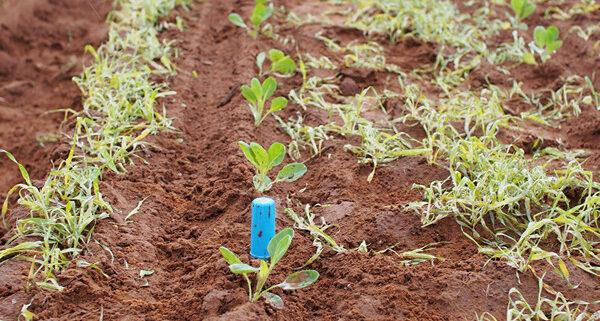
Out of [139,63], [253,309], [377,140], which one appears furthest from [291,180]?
[139,63]

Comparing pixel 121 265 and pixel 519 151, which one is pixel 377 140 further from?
pixel 121 265

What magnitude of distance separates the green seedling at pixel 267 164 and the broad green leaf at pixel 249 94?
59 cm

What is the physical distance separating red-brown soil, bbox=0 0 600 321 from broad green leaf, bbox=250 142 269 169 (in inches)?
4.6

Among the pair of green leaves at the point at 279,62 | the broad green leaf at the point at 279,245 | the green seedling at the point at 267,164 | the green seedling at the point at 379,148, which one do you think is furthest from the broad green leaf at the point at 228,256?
the pair of green leaves at the point at 279,62

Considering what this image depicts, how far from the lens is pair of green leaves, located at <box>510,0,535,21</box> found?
17.4ft

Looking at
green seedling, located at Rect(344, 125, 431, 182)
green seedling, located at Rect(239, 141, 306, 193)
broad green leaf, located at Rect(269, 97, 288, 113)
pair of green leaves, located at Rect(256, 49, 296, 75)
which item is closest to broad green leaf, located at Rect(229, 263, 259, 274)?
green seedling, located at Rect(239, 141, 306, 193)

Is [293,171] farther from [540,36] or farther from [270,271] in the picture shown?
[540,36]

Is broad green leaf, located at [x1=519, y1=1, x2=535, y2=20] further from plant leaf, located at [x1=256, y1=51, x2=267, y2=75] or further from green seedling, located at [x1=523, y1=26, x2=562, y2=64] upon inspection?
plant leaf, located at [x1=256, y1=51, x2=267, y2=75]

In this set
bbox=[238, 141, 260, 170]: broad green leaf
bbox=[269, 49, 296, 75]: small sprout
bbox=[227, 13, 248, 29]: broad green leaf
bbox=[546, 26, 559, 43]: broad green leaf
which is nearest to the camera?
bbox=[238, 141, 260, 170]: broad green leaf

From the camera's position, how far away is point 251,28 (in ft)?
17.0

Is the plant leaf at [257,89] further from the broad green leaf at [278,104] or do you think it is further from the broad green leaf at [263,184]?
the broad green leaf at [263,184]

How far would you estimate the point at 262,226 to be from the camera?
9.02ft

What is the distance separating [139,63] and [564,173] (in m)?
2.40

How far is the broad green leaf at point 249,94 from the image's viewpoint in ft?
12.5
